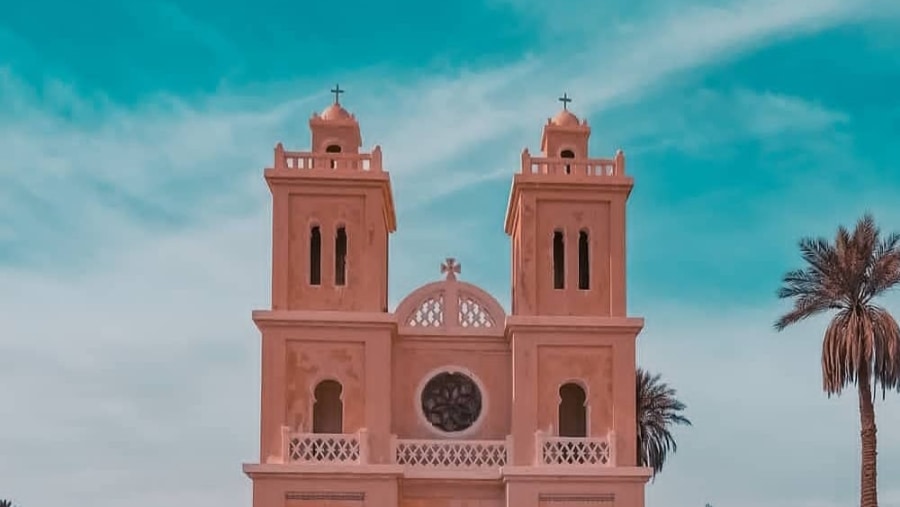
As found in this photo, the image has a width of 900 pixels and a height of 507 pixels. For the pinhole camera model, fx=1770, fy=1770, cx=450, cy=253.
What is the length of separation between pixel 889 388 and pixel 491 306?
28.7ft

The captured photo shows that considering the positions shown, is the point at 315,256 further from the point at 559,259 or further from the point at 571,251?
the point at 571,251

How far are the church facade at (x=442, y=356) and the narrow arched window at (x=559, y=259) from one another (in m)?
0.03

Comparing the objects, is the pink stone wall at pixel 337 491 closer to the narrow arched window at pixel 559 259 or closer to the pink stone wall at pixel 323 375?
the pink stone wall at pixel 323 375

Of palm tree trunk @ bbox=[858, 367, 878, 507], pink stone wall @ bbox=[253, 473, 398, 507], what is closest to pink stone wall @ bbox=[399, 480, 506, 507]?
pink stone wall @ bbox=[253, 473, 398, 507]

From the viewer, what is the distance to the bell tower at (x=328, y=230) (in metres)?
37.6

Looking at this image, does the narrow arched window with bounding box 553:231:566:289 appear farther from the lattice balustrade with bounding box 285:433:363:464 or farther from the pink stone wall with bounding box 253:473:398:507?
the pink stone wall with bounding box 253:473:398:507

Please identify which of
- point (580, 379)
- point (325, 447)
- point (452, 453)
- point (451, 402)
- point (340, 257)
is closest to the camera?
Answer: point (325, 447)

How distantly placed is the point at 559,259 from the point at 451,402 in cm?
390

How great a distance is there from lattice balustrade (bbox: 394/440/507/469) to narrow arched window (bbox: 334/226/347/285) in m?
3.74

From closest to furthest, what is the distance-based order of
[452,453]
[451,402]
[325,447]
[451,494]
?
[325,447] → [451,494] → [452,453] → [451,402]

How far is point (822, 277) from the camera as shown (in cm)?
3900

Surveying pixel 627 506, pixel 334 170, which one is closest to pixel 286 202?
pixel 334 170

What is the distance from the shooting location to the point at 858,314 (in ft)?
126

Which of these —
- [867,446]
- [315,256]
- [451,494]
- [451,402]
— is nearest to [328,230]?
[315,256]
